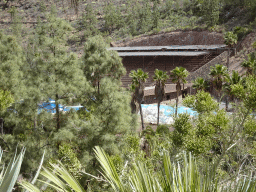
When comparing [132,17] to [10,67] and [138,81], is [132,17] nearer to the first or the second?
[138,81]

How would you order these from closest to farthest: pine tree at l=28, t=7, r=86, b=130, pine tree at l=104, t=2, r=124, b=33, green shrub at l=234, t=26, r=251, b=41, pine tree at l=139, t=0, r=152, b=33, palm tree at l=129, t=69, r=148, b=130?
pine tree at l=28, t=7, r=86, b=130 < palm tree at l=129, t=69, r=148, b=130 < green shrub at l=234, t=26, r=251, b=41 < pine tree at l=139, t=0, r=152, b=33 < pine tree at l=104, t=2, r=124, b=33

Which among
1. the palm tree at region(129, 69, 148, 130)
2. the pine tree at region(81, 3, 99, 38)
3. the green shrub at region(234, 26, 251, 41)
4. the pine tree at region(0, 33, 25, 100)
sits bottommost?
the palm tree at region(129, 69, 148, 130)

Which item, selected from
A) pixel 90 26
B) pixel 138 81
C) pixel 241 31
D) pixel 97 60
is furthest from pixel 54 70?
pixel 90 26

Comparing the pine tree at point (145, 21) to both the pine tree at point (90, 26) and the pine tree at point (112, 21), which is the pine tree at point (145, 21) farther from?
the pine tree at point (90, 26)

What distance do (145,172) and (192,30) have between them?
47650 millimetres

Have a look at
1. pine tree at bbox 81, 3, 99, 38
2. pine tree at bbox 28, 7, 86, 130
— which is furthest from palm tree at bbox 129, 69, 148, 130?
pine tree at bbox 81, 3, 99, 38

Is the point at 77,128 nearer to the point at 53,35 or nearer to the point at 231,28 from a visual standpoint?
the point at 53,35

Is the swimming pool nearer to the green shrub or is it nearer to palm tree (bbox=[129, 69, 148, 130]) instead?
palm tree (bbox=[129, 69, 148, 130])

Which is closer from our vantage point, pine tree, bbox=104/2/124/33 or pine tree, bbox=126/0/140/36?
pine tree, bbox=126/0/140/36

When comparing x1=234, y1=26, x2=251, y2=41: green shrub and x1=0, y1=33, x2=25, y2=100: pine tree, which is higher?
x1=234, y1=26, x2=251, y2=41: green shrub

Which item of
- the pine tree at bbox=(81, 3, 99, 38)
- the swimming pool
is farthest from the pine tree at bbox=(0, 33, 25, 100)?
the pine tree at bbox=(81, 3, 99, 38)

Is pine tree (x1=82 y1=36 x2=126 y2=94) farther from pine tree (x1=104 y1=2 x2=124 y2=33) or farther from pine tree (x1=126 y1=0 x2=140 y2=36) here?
pine tree (x1=104 y1=2 x2=124 y2=33)

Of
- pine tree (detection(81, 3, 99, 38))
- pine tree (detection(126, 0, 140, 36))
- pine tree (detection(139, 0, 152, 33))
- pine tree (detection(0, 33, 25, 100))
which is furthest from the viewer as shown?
pine tree (detection(81, 3, 99, 38))

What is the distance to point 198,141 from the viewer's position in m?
8.12
